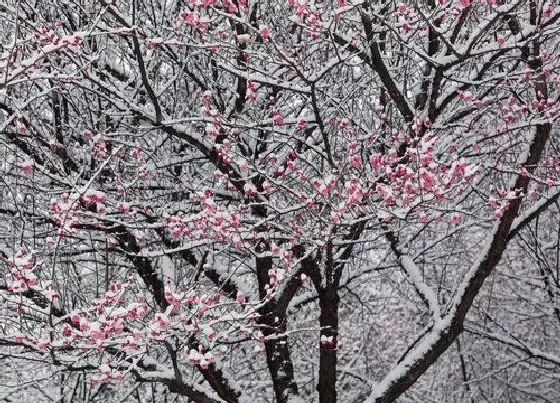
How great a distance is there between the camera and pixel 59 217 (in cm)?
514

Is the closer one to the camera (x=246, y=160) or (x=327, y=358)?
(x=246, y=160)

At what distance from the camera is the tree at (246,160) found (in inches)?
210

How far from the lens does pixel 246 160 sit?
6336mm

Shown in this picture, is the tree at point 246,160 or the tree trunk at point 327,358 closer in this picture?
the tree at point 246,160

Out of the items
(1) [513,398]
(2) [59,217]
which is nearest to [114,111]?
(2) [59,217]

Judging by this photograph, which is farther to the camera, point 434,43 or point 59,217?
point 434,43

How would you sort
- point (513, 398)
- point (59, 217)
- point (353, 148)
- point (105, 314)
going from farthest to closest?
point (513, 398) → point (353, 148) → point (59, 217) → point (105, 314)

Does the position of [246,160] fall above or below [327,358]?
above

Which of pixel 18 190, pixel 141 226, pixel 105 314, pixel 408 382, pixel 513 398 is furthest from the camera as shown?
pixel 513 398

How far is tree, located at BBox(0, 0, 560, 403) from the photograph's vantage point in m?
5.32

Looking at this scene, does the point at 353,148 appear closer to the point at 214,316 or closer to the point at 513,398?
the point at 214,316

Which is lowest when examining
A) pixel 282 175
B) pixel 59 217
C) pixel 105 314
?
pixel 105 314

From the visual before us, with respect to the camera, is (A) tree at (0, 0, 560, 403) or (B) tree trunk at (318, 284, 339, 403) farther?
(B) tree trunk at (318, 284, 339, 403)

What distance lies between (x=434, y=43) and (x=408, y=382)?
3.51m
